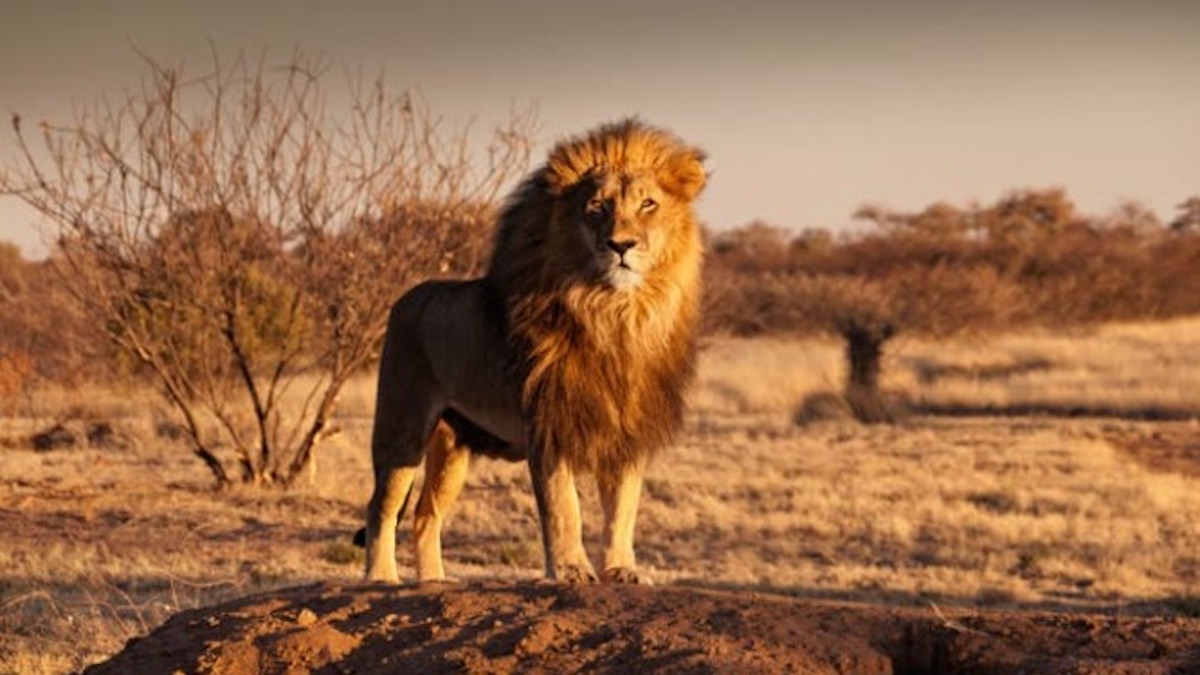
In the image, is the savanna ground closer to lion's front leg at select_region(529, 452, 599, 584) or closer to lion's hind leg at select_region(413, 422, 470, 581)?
lion's front leg at select_region(529, 452, 599, 584)

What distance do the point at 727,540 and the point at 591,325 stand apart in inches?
390

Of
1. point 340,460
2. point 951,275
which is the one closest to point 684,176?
point 340,460

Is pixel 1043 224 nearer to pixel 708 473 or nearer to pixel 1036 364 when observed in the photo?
pixel 1036 364

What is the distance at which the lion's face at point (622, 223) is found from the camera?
7359mm

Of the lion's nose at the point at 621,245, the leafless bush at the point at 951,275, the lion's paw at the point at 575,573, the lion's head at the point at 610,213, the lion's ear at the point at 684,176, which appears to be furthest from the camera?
the leafless bush at the point at 951,275

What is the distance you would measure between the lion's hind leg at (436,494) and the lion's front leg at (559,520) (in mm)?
1630

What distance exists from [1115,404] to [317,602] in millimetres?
28093

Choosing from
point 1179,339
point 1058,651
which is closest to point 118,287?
point 1058,651

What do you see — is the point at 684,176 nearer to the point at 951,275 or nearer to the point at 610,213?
the point at 610,213

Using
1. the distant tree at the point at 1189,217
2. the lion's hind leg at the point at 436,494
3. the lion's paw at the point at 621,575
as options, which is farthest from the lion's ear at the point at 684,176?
the distant tree at the point at 1189,217

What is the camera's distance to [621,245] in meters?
7.32

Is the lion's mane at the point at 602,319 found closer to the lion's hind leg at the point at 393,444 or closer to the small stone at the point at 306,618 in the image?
the lion's hind leg at the point at 393,444

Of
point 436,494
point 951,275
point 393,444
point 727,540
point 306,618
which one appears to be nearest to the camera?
point 306,618

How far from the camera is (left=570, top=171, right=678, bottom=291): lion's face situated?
24.1ft
